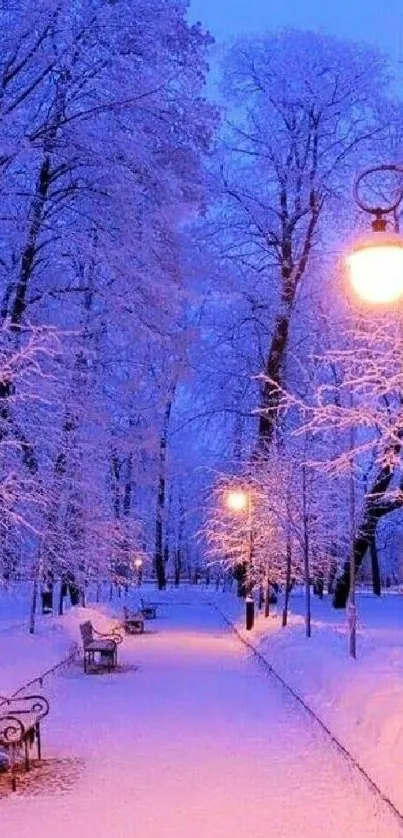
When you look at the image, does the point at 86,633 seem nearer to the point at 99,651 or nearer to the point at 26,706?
the point at 99,651

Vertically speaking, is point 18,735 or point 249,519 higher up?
point 249,519

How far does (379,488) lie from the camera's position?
2912cm

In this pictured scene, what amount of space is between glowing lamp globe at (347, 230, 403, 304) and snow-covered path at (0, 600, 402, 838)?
384 cm

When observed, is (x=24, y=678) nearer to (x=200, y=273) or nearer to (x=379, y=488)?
(x=200, y=273)

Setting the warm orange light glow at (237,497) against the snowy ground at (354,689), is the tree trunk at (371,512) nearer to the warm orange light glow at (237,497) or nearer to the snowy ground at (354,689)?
the warm orange light glow at (237,497)

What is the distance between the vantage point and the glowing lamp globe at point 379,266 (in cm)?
603

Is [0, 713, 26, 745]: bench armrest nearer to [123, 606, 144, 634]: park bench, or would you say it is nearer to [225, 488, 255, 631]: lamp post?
[225, 488, 255, 631]: lamp post

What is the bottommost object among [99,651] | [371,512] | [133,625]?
[99,651]

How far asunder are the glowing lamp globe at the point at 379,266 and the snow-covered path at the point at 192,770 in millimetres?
3835

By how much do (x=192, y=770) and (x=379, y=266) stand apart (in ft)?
18.4

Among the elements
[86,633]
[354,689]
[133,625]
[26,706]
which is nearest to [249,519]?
[133,625]

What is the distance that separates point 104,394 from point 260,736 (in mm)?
15523

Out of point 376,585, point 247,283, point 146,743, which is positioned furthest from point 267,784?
point 376,585

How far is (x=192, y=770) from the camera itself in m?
9.60
